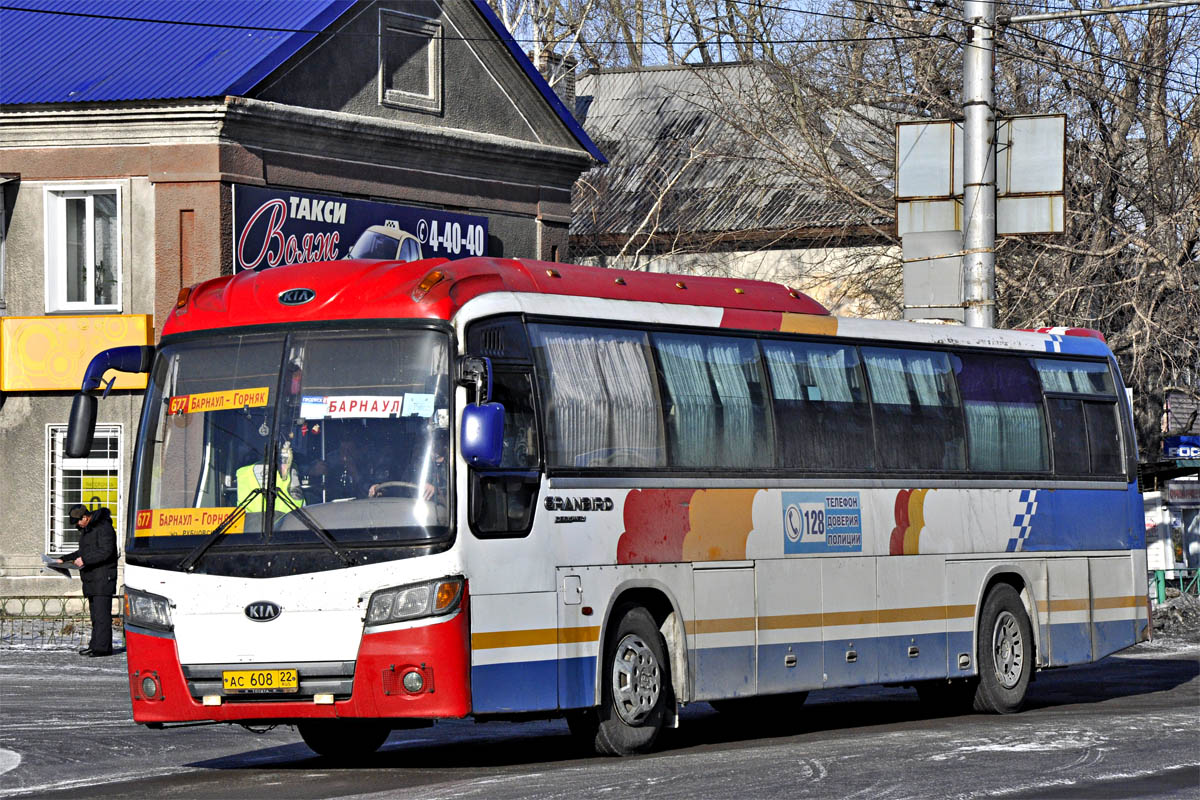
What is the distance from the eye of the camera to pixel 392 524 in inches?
450

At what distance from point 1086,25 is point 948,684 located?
691 inches

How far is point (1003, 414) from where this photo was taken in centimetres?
1664

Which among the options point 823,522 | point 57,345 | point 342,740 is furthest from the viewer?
point 57,345

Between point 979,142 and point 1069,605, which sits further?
point 979,142

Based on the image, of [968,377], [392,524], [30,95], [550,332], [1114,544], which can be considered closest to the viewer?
[392,524]

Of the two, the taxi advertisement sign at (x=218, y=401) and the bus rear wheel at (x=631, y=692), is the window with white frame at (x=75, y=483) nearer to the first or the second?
the taxi advertisement sign at (x=218, y=401)

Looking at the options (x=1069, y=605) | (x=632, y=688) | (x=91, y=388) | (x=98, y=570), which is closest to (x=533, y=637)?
(x=632, y=688)

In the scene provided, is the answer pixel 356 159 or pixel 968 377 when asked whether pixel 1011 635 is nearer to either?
pixel 968 377

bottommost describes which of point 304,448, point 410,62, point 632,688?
point 632,688

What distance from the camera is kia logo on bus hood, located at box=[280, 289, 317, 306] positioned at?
39.7 feet

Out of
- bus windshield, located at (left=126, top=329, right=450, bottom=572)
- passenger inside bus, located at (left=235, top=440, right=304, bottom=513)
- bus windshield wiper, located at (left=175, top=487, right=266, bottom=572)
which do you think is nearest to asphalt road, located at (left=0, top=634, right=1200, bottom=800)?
bus windshield wiper, located at (left=175, top=487, right=266, bottom=572)

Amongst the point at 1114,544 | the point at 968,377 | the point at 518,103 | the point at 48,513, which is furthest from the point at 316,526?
the point at 518,103

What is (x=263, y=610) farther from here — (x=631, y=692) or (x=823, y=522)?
(x=823, y=522)

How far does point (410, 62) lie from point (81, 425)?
63.7ft
